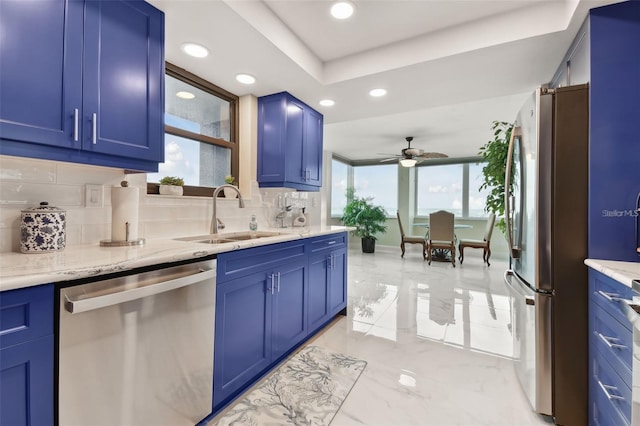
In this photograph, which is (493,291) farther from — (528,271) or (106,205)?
(106,205)

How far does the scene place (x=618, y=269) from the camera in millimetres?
1238

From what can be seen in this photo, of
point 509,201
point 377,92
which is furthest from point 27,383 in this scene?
point 377,92

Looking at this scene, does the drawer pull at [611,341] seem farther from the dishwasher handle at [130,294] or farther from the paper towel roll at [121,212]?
the paper towel roll at [121,212]

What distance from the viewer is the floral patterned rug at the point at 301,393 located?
154cm

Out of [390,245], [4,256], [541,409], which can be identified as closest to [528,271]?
[541,409]

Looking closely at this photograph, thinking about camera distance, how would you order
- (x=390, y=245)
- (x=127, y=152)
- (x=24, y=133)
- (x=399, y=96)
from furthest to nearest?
(x=390, y=245) → (x=399, y=96) → (x=127, y=152) → (x=24, y=133)

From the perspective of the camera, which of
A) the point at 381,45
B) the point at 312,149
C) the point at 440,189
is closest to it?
the point at 381,45

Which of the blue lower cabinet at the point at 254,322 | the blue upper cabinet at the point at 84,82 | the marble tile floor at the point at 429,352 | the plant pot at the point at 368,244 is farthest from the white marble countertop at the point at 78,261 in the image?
the plant pot at the point at 368,244

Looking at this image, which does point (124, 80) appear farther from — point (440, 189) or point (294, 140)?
point (440, 189)

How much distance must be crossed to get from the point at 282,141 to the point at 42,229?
6.14 ft

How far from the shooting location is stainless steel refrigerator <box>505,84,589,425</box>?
58.7 inches

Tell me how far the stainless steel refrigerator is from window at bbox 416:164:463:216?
626cm

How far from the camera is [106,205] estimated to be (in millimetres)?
1669

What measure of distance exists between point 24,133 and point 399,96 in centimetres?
272
